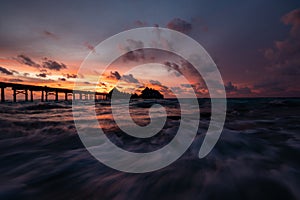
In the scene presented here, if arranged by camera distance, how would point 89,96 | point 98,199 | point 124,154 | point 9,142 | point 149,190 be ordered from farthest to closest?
point 89,96, point 9,142, point 124,154, point 149,190, point 98,199

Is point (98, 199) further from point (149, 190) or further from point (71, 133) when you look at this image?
point (71, 133)

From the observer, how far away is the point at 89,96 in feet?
294

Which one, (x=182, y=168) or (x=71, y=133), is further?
(x=71, y=133)

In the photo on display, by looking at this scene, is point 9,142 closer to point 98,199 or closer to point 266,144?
point 98,199

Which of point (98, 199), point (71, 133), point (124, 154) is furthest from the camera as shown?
point (71, 133)

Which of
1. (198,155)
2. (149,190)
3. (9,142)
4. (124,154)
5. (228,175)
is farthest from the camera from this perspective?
(9,142)

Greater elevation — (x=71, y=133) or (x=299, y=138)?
(x=299, y=138)

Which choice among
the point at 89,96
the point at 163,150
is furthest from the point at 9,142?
the point at 89,96

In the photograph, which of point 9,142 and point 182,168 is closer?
point 182,168

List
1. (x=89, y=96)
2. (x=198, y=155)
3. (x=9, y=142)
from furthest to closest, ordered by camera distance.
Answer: (x=89, y=96), (x=9, y=142), (x=198, y=155)

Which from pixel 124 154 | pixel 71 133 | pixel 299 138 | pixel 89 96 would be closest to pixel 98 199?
pixel 124 154

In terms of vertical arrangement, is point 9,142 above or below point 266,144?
below

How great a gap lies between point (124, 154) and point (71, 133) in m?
2.27

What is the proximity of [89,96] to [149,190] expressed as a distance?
9484 centimetres
